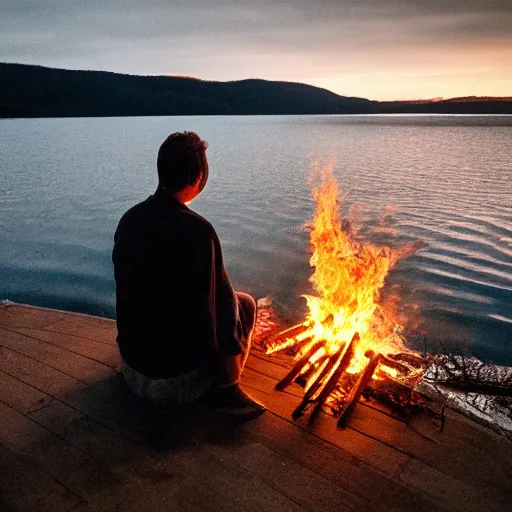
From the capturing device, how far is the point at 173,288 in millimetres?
3389

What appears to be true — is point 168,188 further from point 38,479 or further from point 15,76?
point 15,76

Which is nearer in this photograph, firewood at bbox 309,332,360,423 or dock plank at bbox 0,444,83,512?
dock plank at bbox 0,444,83,512

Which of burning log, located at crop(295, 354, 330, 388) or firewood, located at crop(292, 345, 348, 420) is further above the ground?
firewood, located at crop(292, 345, 348, 420)

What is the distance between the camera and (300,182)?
26.0 m

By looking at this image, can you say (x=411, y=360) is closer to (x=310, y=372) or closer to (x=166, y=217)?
(x=310, y=372)

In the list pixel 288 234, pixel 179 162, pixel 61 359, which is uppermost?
pixel 179 162

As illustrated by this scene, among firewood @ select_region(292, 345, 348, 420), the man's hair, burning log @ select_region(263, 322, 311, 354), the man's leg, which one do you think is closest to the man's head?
the man's hair

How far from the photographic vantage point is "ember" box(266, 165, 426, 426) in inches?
165

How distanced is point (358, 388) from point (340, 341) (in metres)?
1.01

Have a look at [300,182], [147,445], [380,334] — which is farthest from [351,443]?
[300,182]

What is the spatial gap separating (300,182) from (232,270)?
15.9 m

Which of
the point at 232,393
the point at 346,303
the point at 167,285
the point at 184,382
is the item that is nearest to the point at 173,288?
the point at 167,285

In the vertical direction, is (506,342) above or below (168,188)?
below

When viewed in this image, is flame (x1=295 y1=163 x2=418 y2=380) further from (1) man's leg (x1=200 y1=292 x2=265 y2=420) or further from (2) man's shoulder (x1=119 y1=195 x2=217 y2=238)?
(2) man's shoulder (x1=119 y1=195 x2=217 y2=238)
